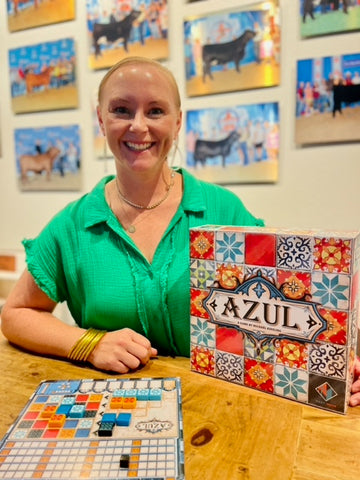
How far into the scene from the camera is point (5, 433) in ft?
1.87

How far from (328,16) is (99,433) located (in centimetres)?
152

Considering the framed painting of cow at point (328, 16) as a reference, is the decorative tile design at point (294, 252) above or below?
below

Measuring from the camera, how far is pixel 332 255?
0.57m

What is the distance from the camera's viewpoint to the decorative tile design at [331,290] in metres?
0.57

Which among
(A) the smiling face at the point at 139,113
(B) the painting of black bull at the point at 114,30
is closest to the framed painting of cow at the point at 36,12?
(B) the painting of black bull at the point at 114,30

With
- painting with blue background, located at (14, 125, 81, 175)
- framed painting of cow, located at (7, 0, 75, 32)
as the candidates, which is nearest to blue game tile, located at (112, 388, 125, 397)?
painting with blue background, located at (14, 125, 81, 175)

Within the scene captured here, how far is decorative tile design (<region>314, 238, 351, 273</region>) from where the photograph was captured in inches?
22.2

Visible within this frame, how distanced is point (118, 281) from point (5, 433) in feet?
1.32

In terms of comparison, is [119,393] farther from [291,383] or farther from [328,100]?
[328,100]

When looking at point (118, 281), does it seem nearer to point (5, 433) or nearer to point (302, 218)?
point (5, 433)

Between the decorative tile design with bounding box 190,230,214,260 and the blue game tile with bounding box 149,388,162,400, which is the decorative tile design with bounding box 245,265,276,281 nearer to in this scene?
the decorative tile design with bounding box 190,230,214,260

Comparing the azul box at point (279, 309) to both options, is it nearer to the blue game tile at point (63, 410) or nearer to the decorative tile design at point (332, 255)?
the decorative tile design at point (332, 255)

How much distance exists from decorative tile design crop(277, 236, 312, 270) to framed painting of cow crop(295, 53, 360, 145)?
104 centimetres

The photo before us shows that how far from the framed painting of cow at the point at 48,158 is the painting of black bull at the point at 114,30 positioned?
16.4 inches
